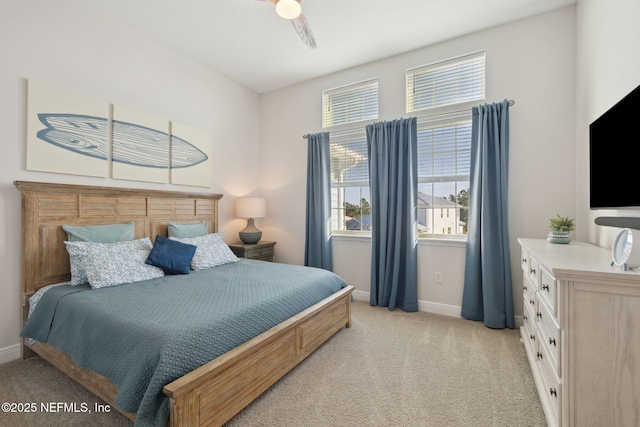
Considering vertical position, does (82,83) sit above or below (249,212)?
above

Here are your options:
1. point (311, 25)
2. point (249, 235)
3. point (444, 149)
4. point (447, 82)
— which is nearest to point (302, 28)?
point (311, 25)

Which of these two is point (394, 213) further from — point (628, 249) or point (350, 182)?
point (628, 249)

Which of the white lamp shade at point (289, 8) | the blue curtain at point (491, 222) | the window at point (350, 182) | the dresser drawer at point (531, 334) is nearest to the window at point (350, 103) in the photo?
the window at point (350, 182)

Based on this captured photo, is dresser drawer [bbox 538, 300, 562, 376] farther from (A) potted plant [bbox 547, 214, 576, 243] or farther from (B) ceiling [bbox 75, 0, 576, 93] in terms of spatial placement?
(B) ceiling [bbox 75, 0, 576, 93]

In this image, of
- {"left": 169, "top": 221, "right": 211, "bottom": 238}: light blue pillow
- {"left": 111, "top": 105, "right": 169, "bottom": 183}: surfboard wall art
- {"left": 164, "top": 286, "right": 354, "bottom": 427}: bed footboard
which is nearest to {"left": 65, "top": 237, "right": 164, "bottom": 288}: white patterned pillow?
{"left": 169, "top": 221, "right": 211, "bottom": 238}: light blue pillow

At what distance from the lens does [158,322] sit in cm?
149

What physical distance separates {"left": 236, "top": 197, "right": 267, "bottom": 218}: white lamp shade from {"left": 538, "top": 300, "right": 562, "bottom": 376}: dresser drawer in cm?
316

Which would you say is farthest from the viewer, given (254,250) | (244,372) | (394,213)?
(254,250)

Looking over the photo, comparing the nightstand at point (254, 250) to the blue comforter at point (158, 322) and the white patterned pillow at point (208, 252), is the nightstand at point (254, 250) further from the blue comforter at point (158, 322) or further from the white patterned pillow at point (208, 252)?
the blue comforter at point (158, 322)

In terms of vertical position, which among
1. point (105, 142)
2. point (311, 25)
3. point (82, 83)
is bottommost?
point (105, 142)

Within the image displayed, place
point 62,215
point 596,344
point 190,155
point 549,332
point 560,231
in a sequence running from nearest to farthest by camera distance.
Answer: point 596,344 < point 549,332 < point 560,231 < point 62,215 < point 190,155

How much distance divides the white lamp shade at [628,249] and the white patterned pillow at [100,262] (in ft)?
9.78

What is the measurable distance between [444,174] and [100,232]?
11.4 ft

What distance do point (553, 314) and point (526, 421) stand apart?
0.66 meters
